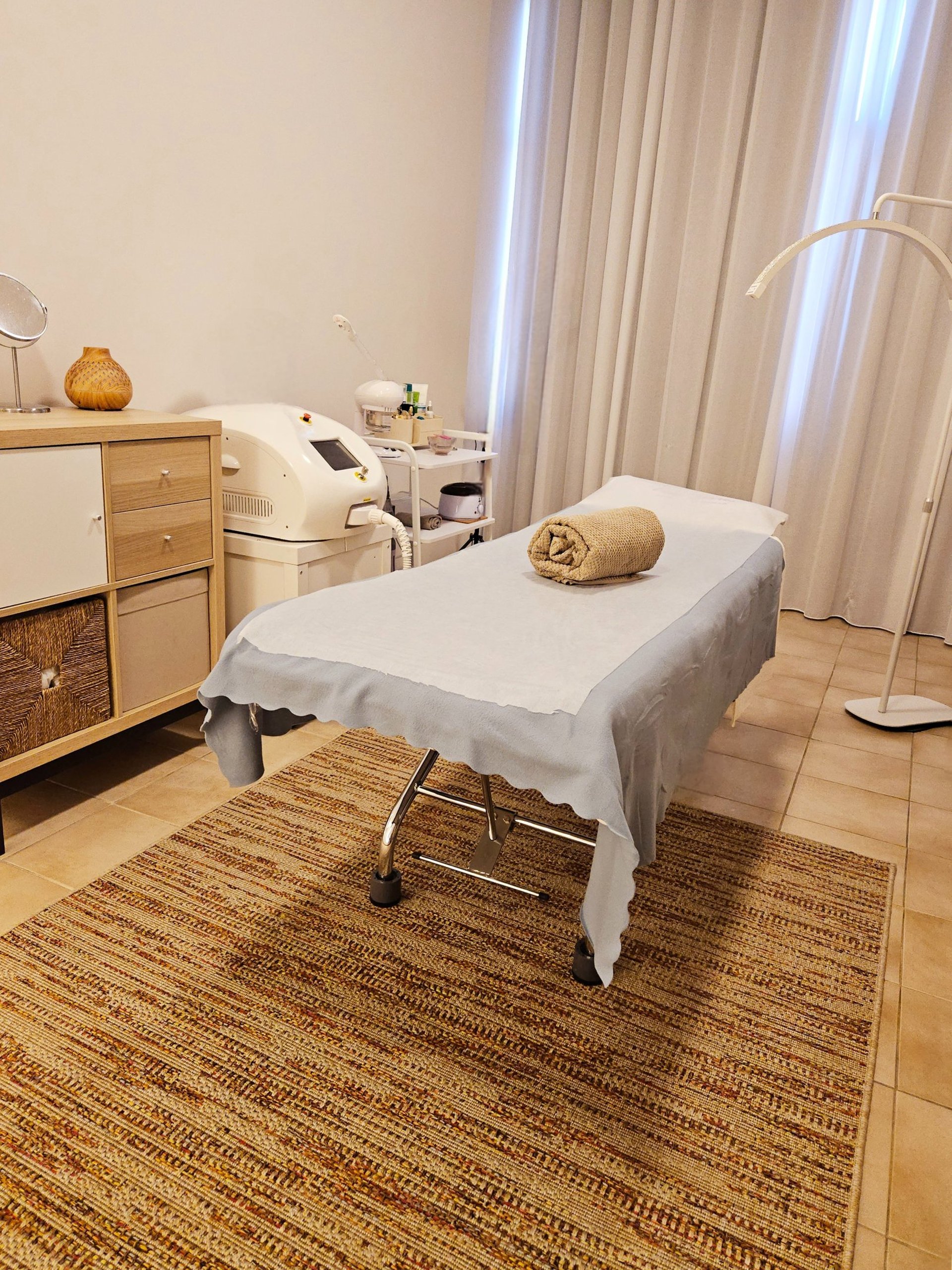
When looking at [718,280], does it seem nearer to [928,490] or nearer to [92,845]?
[928,490]

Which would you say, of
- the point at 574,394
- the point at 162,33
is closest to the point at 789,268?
the point at 574,394

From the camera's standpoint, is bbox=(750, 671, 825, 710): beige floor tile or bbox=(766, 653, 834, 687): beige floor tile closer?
bbox=(750, 671, 825, 710): beige floor tile

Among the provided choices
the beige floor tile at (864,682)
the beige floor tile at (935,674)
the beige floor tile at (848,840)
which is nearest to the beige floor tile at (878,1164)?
the beige floor tile at (848,840)

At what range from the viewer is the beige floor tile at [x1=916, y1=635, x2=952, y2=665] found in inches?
139

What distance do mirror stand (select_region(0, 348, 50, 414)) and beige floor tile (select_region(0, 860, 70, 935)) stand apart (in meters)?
0.97

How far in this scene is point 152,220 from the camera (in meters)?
2.38

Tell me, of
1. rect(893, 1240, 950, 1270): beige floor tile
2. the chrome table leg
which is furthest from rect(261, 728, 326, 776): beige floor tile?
rect(893, 1240, 950, 1270): beige floor tile

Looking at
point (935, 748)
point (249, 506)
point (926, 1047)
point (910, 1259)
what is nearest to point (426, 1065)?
point (910, 1259)

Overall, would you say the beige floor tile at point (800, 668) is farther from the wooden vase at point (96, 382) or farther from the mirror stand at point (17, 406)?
the mirror stand at point (17, 406)

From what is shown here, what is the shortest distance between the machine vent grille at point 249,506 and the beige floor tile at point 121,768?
655 mm

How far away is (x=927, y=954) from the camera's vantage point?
1.73 m

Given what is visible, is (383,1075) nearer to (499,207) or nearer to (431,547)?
(431,547)

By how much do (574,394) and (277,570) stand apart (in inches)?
87.9

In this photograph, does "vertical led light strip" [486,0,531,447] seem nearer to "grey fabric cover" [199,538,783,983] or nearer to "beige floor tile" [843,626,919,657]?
"beige floor tile" [843,626,919,657]
